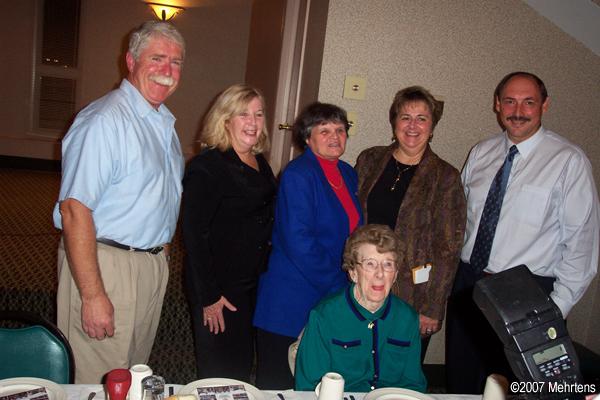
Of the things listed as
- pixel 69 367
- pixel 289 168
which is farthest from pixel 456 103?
pixel 69 367

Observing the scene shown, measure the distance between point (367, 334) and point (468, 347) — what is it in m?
1.16

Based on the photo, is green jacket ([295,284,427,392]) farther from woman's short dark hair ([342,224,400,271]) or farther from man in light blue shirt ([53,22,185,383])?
man in light blue shirt ([53,22,185,383])

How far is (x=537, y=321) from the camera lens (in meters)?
0.88

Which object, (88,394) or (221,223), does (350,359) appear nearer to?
(221,223)

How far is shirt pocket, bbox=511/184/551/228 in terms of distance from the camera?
2.46 metres

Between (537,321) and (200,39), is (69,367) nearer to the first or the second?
(537,321)

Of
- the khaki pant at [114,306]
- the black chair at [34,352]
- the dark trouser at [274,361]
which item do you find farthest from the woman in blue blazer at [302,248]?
the black chair at [34,352]

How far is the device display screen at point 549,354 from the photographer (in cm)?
86

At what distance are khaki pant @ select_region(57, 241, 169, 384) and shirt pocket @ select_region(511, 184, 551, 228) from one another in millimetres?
1757

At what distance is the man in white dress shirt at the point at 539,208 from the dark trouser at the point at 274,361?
3.55ft

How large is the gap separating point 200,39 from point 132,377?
7.84m

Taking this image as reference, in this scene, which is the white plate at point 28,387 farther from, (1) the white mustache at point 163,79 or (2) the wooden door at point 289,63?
(2) the wooden door at point 289,63

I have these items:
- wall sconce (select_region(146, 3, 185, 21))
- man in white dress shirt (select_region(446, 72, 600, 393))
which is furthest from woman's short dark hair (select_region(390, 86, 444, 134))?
wall sconce (select_region(146, 3, 185, 21))

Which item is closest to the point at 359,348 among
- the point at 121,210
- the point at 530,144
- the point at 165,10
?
the point at 121,210
